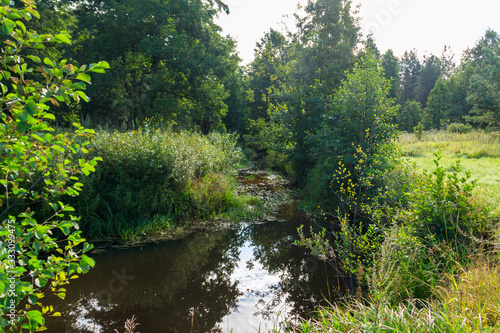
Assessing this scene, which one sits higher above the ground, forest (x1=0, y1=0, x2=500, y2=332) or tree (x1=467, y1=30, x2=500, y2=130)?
tree (x1=467, y1=30, x2=500, y2=130)

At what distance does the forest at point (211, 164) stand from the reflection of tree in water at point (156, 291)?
63 centimetres

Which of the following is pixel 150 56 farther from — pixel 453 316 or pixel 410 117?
pixel 410 117

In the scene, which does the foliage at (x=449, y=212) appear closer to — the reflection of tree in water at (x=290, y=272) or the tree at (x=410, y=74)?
the reflection of tree in water at (x=290, y=272)

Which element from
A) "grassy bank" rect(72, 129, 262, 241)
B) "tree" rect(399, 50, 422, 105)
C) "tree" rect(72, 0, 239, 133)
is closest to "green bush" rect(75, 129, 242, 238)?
"grassy bank" rect(72, 129, 262, 241)

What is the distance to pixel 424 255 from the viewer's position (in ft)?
13.6

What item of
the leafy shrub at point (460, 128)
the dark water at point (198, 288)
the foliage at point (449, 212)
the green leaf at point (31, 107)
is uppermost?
the leafy shrub at point (460, 128)

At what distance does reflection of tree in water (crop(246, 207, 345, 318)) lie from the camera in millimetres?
4707

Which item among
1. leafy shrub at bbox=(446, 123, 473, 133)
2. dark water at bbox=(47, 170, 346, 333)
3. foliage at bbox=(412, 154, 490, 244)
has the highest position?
leafy shrub at bbox=(446, 123, 473, 133)

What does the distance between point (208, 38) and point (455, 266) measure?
19258 millimetres

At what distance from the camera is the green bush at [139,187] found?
698 centimetres

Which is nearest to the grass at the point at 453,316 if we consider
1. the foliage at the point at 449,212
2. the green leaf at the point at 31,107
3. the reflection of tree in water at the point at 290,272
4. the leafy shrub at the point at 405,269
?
the leafy shrub at the point at 405,269

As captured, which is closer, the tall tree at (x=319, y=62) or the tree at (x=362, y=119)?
the tree at (x=362, y=119)

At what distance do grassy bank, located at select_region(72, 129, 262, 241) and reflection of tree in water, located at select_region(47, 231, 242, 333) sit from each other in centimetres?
96

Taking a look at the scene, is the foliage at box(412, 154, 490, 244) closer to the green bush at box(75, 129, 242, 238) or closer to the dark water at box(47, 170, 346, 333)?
the dark water at box(47, 170, 346, 333)
